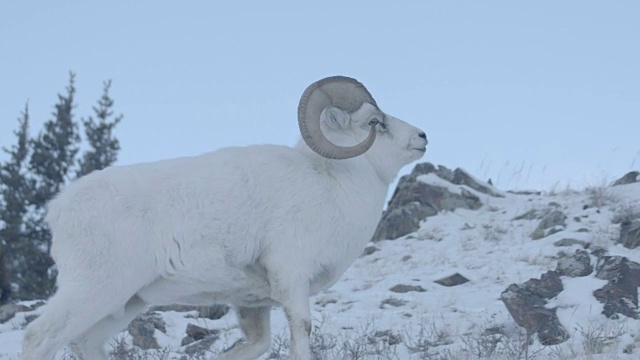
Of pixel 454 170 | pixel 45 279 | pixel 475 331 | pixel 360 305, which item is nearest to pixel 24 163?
pixel 45 279

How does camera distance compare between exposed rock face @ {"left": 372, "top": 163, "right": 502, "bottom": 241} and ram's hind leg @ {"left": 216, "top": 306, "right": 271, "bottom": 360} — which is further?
exposed rock face @ {"left": 372, "top": 163, "right": 502, "bottom": 241}

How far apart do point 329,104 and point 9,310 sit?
21.8 ft

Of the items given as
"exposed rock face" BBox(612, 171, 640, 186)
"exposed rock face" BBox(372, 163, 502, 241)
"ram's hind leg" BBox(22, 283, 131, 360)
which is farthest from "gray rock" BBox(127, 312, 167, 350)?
"exposed rock face" BBox(612, 171, 640, 186)

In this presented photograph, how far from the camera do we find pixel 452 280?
1314 cm

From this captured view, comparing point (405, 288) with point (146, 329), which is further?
point (405, 288)

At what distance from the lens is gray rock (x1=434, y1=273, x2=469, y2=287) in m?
13.1

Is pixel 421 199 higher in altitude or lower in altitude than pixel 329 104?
lower

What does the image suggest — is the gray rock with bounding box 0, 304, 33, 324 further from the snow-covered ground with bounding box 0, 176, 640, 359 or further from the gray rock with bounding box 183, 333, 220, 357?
the gray rock with bounding box 183, 333, 220, 357

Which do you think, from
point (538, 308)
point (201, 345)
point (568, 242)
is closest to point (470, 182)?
point (568, 242)

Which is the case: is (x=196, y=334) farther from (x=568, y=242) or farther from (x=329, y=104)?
(x=568, y=242)

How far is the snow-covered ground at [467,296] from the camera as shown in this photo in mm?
8555

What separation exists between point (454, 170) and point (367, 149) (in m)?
12.7

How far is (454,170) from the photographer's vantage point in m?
20.2

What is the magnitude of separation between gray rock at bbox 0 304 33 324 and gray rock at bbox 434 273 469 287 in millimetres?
5342
